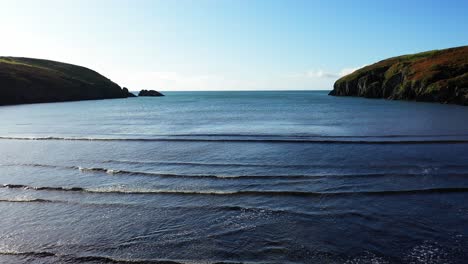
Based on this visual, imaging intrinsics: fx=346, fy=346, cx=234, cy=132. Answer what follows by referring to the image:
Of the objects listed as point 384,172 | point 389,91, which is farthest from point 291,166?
point 389,91

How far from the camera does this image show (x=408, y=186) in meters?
20.8

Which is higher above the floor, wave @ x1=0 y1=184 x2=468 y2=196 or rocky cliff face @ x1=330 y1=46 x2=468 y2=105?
rocky cliff face @ x1=330 y1=46 x2=468 y2=105

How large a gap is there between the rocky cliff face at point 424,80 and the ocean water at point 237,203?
7016cm

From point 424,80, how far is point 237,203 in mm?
109428

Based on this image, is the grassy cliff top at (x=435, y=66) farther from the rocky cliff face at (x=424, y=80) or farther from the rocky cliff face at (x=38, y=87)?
the rocky cliff face at (x=38, y=87)

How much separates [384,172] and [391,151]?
28.4 ft

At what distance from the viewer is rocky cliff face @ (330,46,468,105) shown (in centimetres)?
9562

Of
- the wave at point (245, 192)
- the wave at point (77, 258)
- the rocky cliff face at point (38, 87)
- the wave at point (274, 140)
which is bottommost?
the wave at point (77, 258)

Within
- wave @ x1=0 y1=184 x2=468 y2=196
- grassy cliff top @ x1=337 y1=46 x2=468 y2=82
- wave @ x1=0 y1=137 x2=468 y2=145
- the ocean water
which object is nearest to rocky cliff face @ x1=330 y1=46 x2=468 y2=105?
grassy cliff top @ x1=337 y1=46 x2=468 y2=82

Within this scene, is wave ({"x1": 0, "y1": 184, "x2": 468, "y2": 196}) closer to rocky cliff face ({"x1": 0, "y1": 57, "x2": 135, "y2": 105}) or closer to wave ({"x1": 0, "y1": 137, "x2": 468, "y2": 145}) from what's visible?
wave ({"x1": 0, "y1": 137, "x2": 468, "y2": 145})

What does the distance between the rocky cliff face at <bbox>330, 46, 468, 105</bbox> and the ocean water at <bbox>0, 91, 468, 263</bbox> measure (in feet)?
230

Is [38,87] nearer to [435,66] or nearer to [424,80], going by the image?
[424,80]

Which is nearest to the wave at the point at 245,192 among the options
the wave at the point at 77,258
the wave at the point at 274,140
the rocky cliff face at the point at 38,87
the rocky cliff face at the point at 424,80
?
the wave at the point at 77,258

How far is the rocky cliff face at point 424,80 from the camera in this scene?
95625 mm
